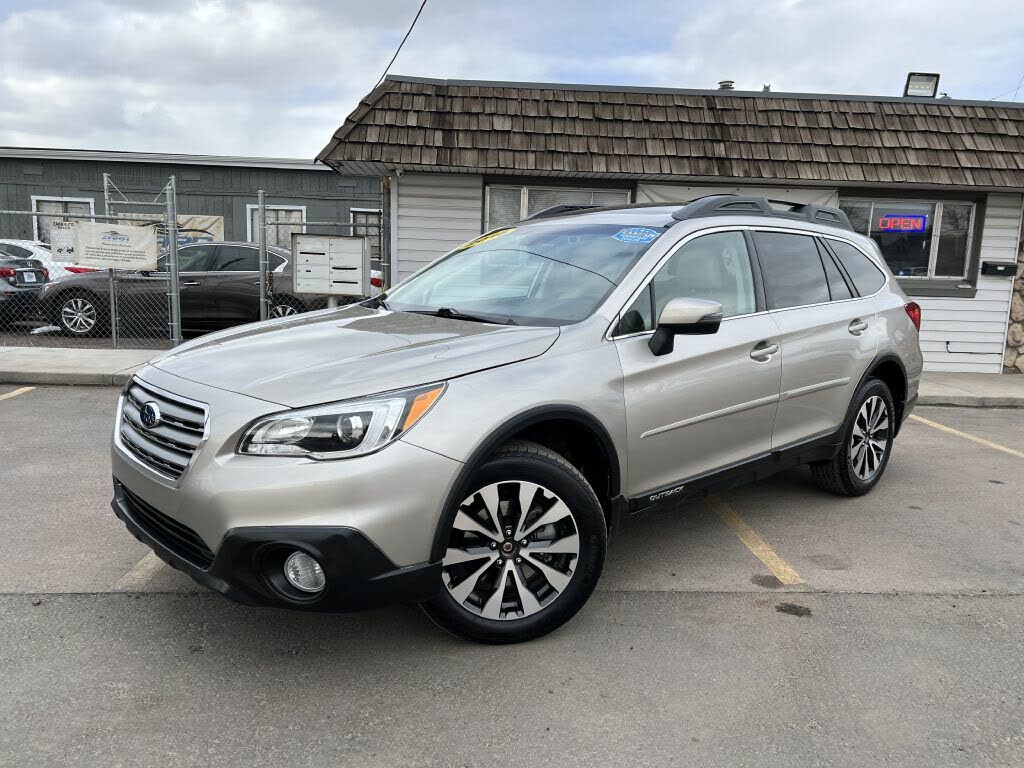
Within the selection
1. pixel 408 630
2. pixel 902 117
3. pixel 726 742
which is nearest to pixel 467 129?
pixel 902 117

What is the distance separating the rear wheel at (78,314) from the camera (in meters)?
11.3

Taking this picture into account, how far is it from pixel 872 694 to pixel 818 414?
1902mm

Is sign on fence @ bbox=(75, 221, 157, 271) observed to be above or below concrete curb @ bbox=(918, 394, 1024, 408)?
above

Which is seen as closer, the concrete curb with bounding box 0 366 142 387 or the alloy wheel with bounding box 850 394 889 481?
the alloy wheel with bounding box 850 394 889 481

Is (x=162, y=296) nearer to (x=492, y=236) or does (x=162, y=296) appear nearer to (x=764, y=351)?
(x=492, y=236)

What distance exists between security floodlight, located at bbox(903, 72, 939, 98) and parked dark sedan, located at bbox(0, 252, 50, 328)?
12935 millimetres

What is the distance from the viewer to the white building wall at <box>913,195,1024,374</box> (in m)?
10.7

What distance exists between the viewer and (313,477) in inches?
97.7

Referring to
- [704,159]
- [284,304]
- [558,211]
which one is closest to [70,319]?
[284,304]

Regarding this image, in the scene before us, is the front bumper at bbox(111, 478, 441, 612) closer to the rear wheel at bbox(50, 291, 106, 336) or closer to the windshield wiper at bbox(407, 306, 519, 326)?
the windshield wiper at bbox(407, 306, 519, 326)

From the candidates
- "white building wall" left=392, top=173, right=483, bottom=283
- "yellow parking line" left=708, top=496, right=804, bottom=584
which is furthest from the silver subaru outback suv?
"white building wall" left=392, top=173, right=483, bottom=283

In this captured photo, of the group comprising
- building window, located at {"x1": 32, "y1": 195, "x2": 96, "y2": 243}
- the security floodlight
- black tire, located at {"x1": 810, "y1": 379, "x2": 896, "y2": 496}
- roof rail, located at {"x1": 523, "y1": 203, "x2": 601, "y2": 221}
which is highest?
the security floodlight

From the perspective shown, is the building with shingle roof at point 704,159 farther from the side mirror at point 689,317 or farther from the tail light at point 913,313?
the side mirror at point 689,317

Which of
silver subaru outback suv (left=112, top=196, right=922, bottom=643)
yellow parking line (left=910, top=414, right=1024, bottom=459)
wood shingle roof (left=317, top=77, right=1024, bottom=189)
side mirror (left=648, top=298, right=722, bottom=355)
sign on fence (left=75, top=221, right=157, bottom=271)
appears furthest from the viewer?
sign on fence (left=75, top=221, right=157, bottom=271)
